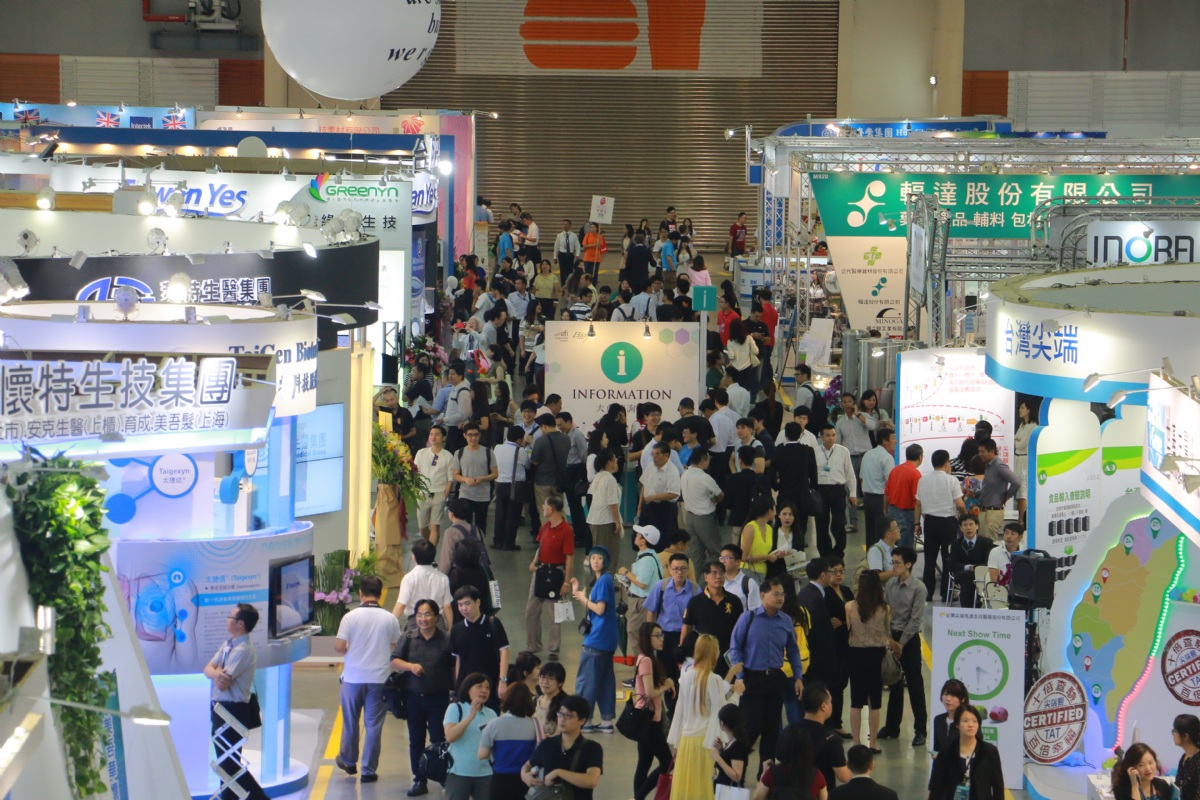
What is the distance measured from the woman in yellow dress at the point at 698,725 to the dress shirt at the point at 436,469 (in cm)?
427

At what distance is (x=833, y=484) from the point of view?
38.5 feet

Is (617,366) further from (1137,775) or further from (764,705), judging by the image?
(1137,775)

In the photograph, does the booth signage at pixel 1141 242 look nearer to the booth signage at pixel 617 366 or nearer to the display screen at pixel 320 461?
the booth signage at pixel 617 366

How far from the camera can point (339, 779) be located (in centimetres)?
802

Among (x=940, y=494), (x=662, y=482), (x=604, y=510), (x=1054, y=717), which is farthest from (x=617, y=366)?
(x=1054, y=717)

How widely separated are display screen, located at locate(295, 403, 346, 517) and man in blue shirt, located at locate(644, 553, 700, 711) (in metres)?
2.54

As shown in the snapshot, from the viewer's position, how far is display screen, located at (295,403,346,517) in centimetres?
988

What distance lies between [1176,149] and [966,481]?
6.94 meters

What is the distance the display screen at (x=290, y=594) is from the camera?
288 inches

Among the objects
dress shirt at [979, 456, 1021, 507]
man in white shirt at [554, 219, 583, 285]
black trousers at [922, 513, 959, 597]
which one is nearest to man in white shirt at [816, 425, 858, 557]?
black trousers at [922, 513, 959, 597]

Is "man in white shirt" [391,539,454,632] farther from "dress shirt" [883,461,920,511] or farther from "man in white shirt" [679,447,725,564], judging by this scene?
"dress shirt" [883,461,920,511]

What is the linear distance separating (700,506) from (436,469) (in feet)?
6.23

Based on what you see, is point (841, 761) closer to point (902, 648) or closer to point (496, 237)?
point (902, 648)

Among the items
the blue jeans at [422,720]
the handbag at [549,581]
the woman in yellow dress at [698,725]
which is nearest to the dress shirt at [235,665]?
the blue jeans at [422,720]
